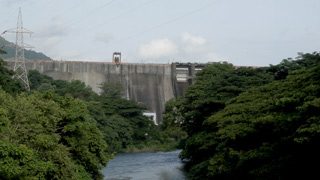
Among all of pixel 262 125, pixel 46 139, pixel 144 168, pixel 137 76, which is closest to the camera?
pixel 46 139

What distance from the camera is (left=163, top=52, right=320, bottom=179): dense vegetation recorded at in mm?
17938

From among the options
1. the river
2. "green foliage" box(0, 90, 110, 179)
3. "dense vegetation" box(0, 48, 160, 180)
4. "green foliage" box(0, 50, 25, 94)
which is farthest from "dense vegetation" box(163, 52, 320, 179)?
"green foliage" box(0, 50, 25, 94)

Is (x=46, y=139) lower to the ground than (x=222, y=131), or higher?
higher

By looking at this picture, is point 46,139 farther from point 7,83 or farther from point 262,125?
point 7,83

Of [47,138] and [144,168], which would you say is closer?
[47,138]

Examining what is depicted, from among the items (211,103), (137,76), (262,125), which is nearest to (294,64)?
(211,103)

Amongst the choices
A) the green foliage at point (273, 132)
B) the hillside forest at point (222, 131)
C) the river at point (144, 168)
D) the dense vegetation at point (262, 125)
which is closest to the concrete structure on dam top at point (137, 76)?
the river at point (144, 168)

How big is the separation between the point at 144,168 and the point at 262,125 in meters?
22.5

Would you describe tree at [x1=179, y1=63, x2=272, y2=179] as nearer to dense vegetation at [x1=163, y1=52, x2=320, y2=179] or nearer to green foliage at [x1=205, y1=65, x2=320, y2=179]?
dense vegetation at [x1=163, y1=52, x2=320, y2=179]

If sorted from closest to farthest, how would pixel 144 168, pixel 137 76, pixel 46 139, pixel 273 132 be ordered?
pixel 46 139 → pixel 273 132 → pixel 144 168 → pixel 137 76

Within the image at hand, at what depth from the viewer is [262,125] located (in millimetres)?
22328

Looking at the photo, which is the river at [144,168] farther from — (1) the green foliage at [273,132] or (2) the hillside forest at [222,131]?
(1) the green foliage at [273,132]

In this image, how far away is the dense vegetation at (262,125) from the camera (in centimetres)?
1794

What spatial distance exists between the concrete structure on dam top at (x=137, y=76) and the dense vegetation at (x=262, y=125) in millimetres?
46516
